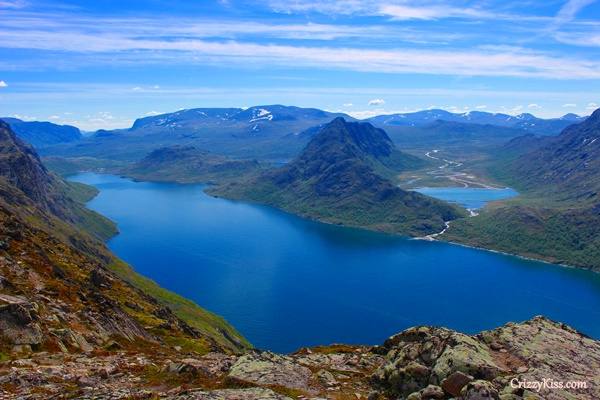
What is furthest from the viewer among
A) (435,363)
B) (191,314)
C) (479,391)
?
(191,314)

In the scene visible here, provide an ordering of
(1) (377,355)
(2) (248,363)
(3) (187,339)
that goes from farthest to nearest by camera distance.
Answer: (3) (187,339) < (1) (377,355) < (2) (248,363)

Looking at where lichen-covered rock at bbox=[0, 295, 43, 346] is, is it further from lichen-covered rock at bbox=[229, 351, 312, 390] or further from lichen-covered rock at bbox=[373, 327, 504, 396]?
lichen-covered rock at bbox=[373, 327, 504, 396]

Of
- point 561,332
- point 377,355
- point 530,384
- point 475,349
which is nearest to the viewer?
point 530,384

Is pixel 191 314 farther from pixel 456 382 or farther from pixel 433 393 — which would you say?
pixel 456 382

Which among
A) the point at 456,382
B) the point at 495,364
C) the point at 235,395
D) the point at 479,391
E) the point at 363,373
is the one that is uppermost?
the point at 479,391

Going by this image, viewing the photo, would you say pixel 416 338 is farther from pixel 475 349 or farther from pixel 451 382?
pixel 451 382

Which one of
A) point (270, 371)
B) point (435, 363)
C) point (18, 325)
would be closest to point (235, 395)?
point (270, 371)

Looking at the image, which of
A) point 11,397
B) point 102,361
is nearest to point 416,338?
point 102,361
